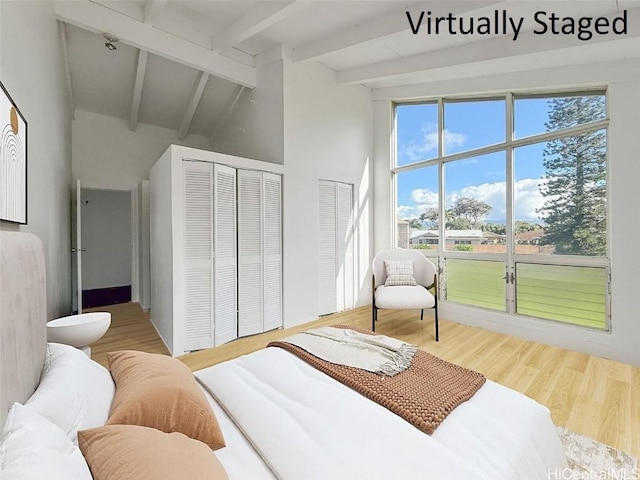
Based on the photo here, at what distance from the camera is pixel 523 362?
2.85m

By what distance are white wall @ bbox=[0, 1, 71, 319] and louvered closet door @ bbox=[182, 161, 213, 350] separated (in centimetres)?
107

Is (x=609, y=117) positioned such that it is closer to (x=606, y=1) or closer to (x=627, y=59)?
(x=627, y=59)

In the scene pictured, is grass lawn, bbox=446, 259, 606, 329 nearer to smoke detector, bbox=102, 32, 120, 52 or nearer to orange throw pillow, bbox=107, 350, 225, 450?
orange throw pillow, bbox=107, 350, 225, 450

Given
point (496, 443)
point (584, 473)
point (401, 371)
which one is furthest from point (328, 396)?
point (584, 473)

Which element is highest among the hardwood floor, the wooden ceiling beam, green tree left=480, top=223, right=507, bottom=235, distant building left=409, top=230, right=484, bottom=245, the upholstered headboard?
the wooden ceiling beam

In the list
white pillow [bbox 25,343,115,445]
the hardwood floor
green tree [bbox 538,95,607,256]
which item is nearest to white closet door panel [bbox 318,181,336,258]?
the hardwood floor

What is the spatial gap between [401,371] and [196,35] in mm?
4162

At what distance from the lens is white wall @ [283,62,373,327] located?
3.92m

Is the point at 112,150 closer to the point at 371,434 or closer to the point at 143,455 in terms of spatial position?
the point at 143,455

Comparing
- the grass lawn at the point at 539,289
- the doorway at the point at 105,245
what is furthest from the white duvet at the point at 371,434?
the doorway at the point at 105,245

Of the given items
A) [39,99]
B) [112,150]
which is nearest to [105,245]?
[112,150]

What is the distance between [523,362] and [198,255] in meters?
3.32

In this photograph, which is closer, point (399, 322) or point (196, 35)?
point (196, 35)

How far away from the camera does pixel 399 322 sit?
13.2 ft
